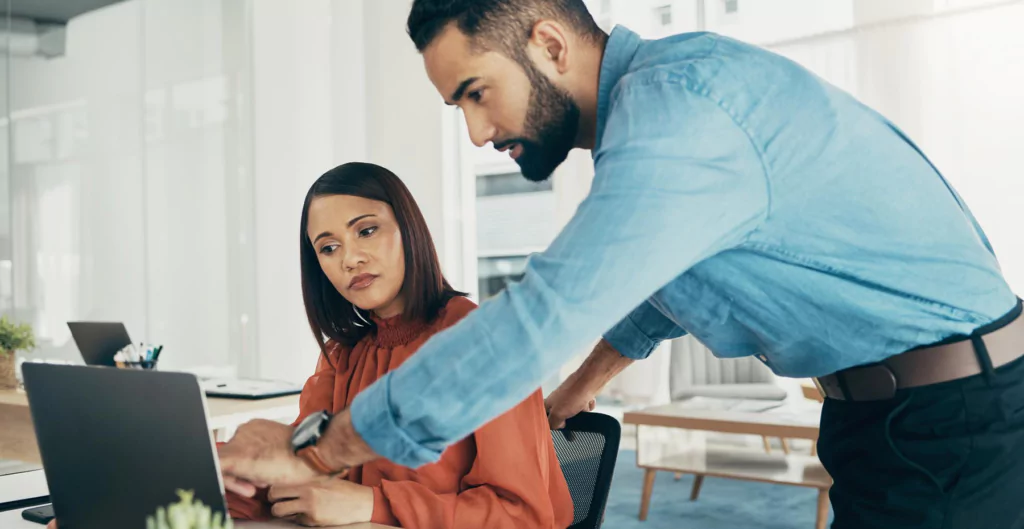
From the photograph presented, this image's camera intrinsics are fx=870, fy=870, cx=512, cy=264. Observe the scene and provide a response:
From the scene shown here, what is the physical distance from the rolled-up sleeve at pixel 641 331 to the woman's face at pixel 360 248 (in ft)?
1.42

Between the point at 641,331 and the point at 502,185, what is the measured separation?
4568mm

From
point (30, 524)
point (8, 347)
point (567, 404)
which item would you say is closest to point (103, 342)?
point (8, 347)

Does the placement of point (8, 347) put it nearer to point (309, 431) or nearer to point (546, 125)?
point (309, 431)

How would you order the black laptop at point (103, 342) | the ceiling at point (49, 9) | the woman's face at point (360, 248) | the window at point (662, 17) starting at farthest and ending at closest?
the window at point (662, 17) < the ceiling at point (49, 9) < the black laptop at point (103, 342) < the woman's face at point (360, 248)

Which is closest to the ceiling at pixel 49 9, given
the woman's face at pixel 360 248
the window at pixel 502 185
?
the window at pixel 502 185

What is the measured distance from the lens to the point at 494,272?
5.95 m

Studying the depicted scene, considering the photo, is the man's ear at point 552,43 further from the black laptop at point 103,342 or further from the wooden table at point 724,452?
the wooden table at point 724,452

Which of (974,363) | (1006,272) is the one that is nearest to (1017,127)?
(1006,272)

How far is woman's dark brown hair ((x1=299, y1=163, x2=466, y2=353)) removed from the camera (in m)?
1.61

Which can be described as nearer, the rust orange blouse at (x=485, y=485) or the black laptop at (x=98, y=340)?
the rust orange blouse at (x=485, y=485)

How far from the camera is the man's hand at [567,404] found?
149 cm

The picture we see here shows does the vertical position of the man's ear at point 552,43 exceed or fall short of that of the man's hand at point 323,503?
it exceeds it

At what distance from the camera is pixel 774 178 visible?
90 centimetres

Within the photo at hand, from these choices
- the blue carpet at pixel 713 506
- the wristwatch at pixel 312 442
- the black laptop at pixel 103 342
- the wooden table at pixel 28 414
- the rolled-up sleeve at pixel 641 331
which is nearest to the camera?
the wristwatch at pixel 312 442
